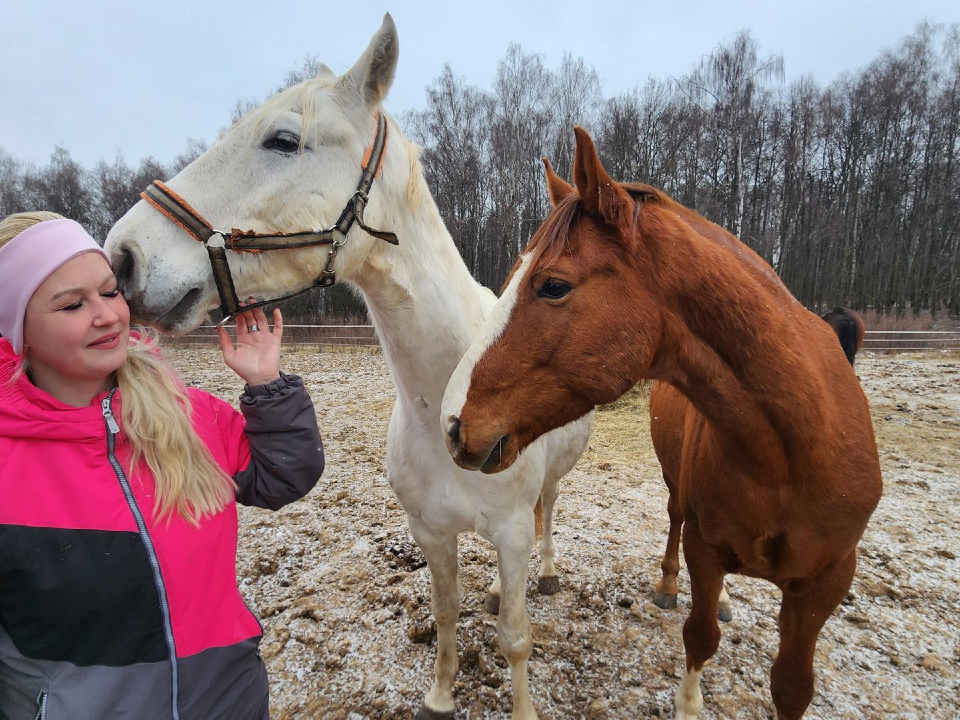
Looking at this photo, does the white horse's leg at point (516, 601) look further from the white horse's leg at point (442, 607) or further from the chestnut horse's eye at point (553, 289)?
the chestnut horse's eye at point (553, 289)

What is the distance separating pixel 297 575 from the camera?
3.52m

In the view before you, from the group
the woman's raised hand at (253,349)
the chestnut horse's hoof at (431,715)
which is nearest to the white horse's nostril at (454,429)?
the woman's raised hand at (253,349)

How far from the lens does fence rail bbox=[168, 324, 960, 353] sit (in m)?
13.6

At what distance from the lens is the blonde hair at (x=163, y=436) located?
1235 mm

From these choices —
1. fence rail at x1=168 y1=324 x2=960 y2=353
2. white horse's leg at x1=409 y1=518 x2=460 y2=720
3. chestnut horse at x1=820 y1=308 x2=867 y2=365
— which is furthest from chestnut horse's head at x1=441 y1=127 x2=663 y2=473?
fence rail at x1=168 y1=324 x2=960 y2=353

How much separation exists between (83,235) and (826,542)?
246 cm

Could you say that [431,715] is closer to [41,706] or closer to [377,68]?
[41,706]

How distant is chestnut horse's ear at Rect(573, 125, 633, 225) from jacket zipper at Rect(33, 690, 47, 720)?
1832 mm

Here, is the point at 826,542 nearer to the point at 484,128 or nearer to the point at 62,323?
the point at 62,323

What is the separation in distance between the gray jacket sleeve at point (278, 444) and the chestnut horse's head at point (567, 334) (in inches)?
19.6

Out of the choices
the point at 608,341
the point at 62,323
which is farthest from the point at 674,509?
the point at 62,323

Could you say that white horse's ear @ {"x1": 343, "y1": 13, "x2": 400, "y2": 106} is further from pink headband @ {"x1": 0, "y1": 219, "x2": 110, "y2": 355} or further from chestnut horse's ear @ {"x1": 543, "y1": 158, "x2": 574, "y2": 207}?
pink headband @ {"x1": 0, "y1": 219, "x2": 110, "y2": 355}

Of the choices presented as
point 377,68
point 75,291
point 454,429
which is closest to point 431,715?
point 454,429

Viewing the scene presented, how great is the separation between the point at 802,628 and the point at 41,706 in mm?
2463
